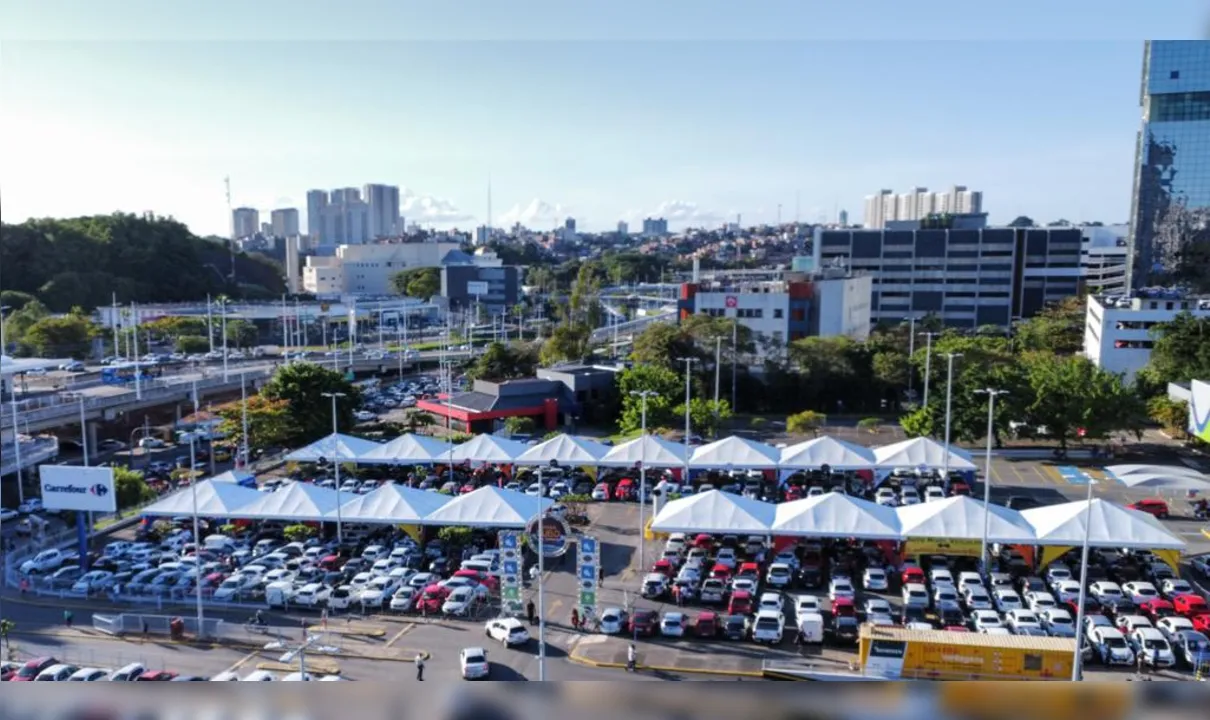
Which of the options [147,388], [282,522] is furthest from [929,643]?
[147,388]

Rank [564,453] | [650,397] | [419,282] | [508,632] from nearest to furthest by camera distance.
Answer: [508,632]
[564,453]
[650,397]
[419,282]

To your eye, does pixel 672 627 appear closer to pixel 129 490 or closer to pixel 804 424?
pixel 129 490

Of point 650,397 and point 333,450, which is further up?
point 650,397

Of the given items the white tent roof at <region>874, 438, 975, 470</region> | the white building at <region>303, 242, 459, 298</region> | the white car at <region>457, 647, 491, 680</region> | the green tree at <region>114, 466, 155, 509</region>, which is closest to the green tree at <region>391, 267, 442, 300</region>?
the white building at <region>303, 242, 459, 298</region>

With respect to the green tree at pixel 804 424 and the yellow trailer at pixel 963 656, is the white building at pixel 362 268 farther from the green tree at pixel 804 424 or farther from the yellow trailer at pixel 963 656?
the yellow trailer at pixel 963 656

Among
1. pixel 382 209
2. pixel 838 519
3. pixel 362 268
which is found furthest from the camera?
pixel 382 209

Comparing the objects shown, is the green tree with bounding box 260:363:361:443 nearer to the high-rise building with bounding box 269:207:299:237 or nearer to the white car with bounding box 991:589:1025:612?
the white car with bounding box 991:589:1025:612

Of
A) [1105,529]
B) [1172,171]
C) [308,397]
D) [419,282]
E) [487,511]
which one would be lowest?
[487,511]

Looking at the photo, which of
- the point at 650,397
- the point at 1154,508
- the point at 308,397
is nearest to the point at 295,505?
the point at 308,397
